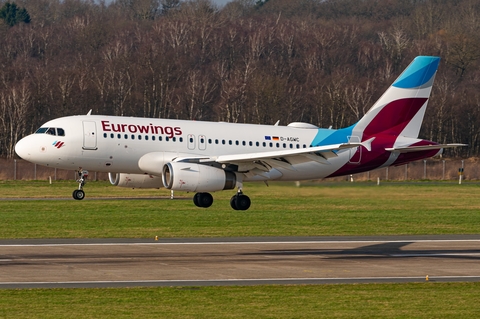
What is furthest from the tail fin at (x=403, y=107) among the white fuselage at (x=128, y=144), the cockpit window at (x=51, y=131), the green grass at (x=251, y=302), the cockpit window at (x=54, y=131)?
the green grass at (x=251, y=302)

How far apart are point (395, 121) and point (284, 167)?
804 cm

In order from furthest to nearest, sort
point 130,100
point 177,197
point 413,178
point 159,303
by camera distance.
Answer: point 130,100 → point 413,178 → point 177,197 → point 159,303

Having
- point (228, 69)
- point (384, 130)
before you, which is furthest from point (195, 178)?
point (228, 69)

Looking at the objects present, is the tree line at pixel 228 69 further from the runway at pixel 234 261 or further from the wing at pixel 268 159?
the runway at pixel 234 261

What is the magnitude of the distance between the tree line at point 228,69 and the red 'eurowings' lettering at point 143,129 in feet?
189

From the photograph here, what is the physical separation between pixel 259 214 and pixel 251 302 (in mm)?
Result: 30538

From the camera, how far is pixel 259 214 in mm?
58062

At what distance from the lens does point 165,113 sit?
11819cm

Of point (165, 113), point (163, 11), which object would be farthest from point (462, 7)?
point (165, 113)

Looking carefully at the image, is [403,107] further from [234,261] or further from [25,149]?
[25,149]

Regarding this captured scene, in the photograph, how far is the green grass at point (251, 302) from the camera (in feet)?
84.9

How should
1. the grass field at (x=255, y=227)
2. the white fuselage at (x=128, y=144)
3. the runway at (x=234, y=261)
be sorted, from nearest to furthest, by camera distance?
the grass field at (x=255, y=227)
the runway at (x=234, y=261)
the white fuselage at (x=128, y=144)

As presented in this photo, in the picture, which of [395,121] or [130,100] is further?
[130,100]

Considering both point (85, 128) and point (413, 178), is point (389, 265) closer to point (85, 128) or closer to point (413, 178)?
point (85, 128)
